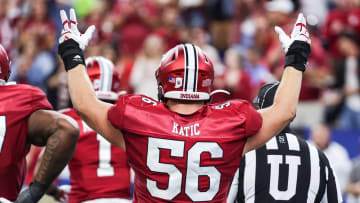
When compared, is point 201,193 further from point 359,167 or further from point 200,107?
point 359,167

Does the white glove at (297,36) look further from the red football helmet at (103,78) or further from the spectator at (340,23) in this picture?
the spectator at (340,23)

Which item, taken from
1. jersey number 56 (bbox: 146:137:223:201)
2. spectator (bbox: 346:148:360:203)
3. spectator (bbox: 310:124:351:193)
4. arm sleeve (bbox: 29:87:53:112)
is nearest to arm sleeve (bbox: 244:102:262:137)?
jersey number 56 (bbox: 146:137:223:201)

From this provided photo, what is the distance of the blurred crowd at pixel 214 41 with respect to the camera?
11.2m

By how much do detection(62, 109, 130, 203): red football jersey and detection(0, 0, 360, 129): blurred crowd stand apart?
5328mm

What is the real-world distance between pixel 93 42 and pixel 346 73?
4.45m

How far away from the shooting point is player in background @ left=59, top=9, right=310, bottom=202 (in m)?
4.02

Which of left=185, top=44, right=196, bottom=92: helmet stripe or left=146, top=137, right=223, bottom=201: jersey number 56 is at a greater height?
left=185, top=44, right=196, bottom=92: helmet stripe

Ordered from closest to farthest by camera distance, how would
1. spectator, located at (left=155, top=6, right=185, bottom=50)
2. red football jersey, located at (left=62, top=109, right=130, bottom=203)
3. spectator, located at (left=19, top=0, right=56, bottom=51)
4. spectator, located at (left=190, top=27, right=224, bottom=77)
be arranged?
red football jersey, located at (left=62, top=109, right=130, bottom=203), spectator, located at (left=190, top=27, right=224, bottom=77), spectator, located at (left=155, top=6, right=185, bottom=50), spectator, located at (left=19, top=0, right=56, bottom=51)

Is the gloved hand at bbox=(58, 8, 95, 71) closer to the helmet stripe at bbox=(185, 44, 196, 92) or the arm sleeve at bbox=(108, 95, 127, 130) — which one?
the arm sleeve at bbox=(108, 95, 127, 130)

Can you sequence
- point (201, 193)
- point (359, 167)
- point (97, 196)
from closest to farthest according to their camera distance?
point (201, 193), point (97, 196), point (359, 167)

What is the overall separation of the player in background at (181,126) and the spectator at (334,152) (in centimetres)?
591

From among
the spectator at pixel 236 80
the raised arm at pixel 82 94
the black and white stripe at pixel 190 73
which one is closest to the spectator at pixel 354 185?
the spectator at pixel 236 80

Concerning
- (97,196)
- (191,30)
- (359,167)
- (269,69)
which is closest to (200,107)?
(97,196)

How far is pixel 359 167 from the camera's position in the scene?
9.27 metres
